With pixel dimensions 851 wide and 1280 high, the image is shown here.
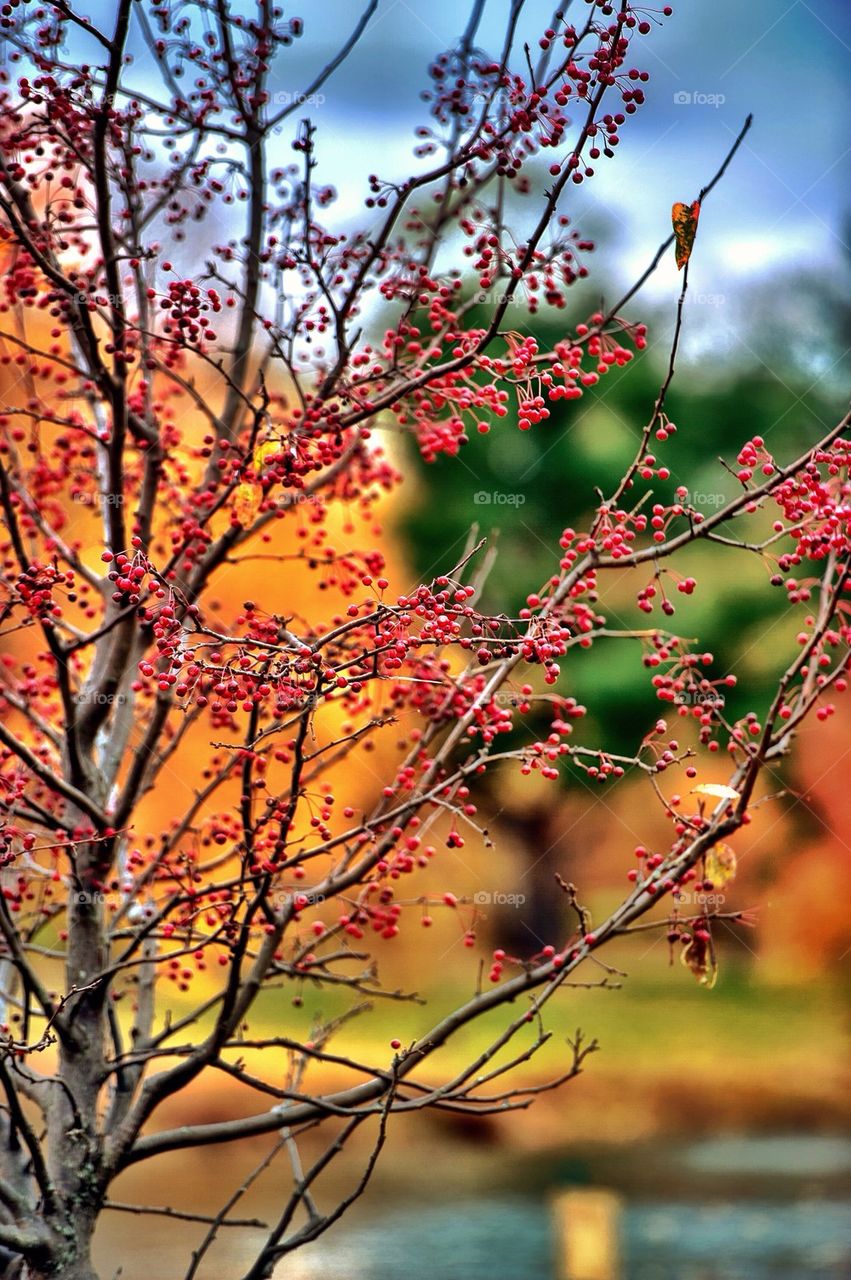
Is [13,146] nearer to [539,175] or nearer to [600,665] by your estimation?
[539,175]

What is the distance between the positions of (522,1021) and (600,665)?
380 centimetres

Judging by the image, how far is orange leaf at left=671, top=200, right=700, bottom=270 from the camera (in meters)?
1.23

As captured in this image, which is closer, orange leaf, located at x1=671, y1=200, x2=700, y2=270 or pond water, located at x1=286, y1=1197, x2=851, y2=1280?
orange leaf, located at x1=671, y1=200, x2=700, y2=270

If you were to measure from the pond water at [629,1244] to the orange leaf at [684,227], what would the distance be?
3838mm

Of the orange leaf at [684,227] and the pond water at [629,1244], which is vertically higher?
the orange leaf at [684,227]

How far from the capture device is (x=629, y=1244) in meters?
4.55

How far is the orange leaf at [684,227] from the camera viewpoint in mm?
1231

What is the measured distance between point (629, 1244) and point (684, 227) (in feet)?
13.9

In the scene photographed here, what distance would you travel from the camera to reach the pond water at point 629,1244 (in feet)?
14.1

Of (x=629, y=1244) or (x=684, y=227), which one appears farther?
(x=629, y=1244)

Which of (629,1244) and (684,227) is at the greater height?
(684,227)

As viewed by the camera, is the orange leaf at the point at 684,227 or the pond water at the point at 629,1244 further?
the pond water at the point at 629,1244

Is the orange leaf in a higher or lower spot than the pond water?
higher

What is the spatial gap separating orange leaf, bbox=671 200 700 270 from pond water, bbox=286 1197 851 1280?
12.6 feet
